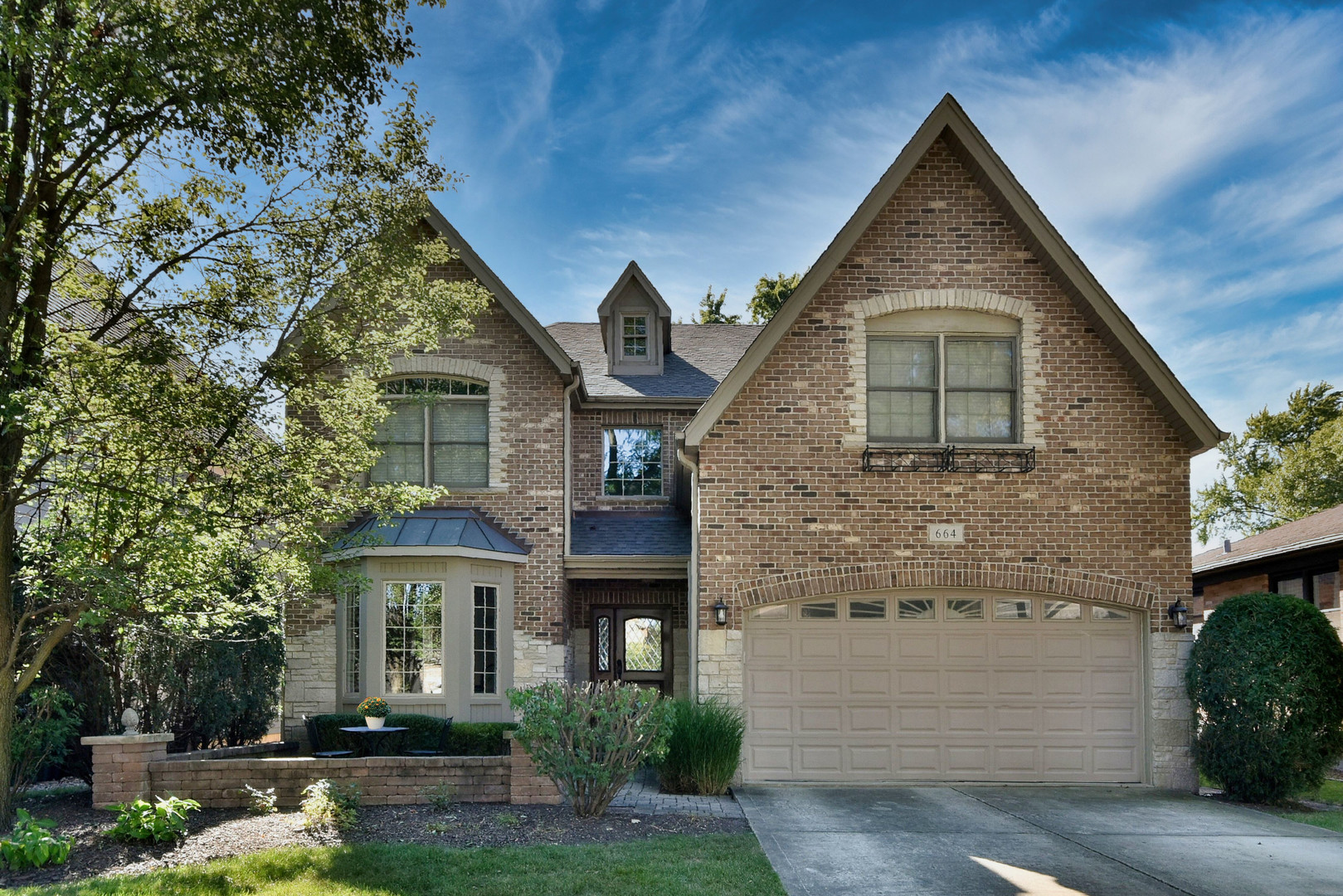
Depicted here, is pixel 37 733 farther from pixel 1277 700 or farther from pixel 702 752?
pixel 1277 700

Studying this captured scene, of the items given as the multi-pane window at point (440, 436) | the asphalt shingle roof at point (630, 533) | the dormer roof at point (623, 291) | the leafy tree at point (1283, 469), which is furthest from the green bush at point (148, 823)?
the leafy tree at point (1283, 469)

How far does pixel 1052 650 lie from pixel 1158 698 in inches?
51.2

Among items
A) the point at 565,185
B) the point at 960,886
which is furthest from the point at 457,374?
the point at 960,886

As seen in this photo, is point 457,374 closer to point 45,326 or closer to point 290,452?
point 290,452

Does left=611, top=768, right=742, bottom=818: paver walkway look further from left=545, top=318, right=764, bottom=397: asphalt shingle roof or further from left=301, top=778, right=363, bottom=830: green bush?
left=545, top=318, right=764, bottom=397: asphalt shingle roof

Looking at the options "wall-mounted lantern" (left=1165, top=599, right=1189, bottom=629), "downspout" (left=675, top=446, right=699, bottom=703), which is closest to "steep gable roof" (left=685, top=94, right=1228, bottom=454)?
"downspout" (left=675, top=446, right=699, bottom=703)

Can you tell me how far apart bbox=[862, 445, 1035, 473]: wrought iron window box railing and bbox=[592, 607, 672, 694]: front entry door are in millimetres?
5469

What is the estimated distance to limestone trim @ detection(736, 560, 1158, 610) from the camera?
11891mm

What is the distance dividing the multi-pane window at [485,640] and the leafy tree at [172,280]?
12.1 ft

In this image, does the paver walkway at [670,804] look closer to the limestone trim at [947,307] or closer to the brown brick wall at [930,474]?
the brown brick wall at [930,474]

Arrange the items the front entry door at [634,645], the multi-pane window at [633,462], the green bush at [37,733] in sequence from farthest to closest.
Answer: the multi-pane window at [633,462] < the front entry door at [634,645] < the green bush at [37,733]

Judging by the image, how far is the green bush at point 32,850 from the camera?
711 centimetres

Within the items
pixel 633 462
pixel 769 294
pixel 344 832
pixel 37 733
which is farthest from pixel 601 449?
pixel 769 294

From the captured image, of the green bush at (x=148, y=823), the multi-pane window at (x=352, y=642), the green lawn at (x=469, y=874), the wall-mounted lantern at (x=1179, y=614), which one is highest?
the wall-mounted lantern at (x=1179, y=614)
